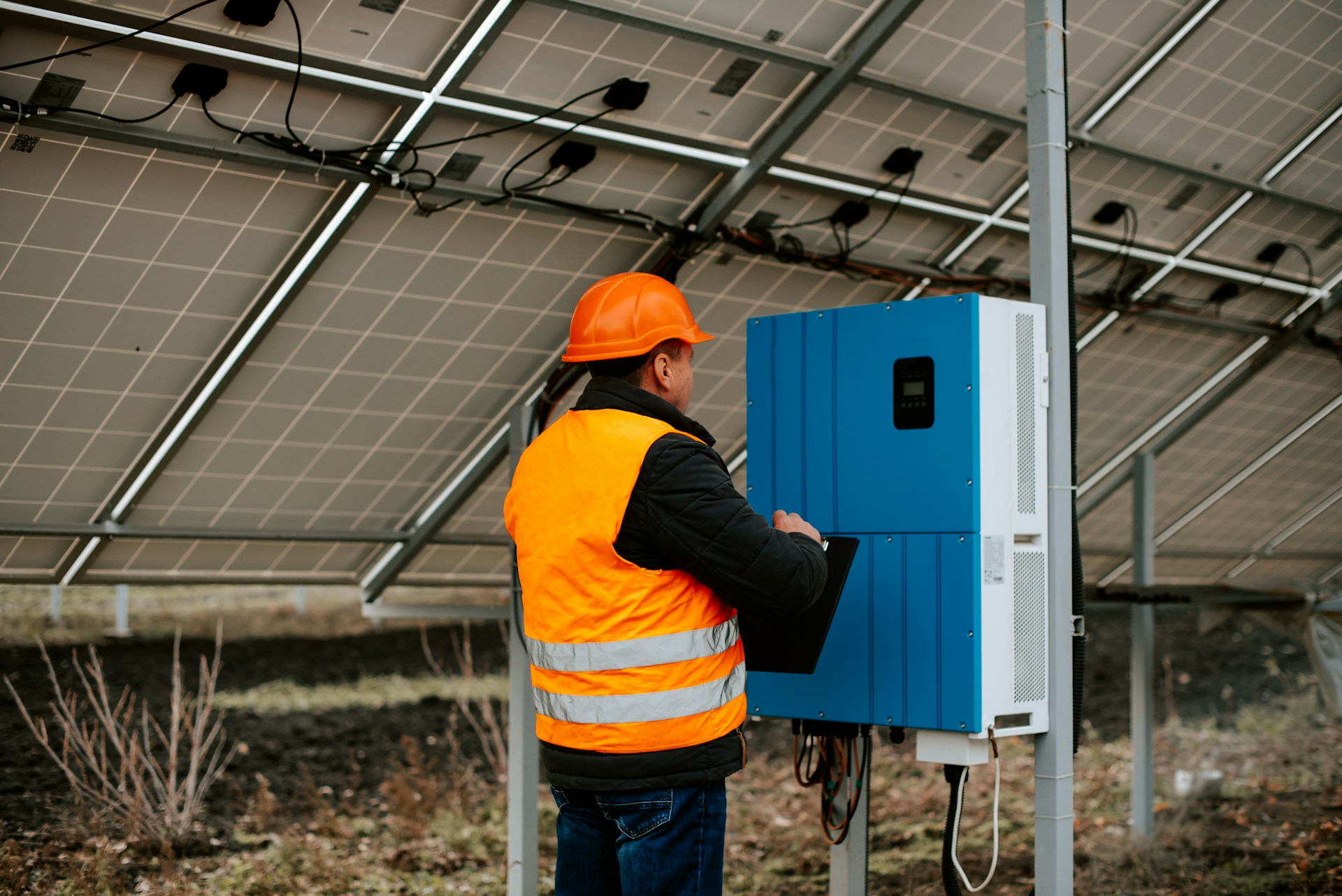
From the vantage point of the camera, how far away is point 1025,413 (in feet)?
11.4

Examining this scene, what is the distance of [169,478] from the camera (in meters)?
5.08

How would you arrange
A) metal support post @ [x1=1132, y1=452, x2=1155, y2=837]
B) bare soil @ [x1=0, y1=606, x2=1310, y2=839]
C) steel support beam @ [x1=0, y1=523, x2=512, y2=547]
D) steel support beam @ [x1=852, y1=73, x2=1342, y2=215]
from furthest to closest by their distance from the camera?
bare soil @ [x1=0, y1=606, x2=1310, y2=839] < metal support post @ [x1=1132, y1=452, x2=1155, y2=837] < steel support beam @ [x1=852, y1=73, x2=1342, y2=215] < steel support beam @ [x1=0, y1=523, x2=512, y2=547]

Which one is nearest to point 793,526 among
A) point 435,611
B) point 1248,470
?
point 435,611

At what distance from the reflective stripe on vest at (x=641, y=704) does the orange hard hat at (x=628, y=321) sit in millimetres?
758

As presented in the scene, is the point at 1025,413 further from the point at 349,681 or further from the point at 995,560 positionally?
the point at 349,681

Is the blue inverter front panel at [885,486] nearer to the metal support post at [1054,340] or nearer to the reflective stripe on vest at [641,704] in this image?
the metal support post at [1054,340]

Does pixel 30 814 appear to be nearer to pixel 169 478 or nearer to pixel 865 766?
pixel 169 478

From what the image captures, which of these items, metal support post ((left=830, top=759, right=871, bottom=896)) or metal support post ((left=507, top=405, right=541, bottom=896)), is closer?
metal support post ((left=830, top=759, right=871, bottom=896))

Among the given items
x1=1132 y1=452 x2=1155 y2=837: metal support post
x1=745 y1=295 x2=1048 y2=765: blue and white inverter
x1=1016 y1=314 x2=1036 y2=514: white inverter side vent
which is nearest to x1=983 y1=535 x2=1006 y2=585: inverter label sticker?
x1=745 y1=295 x2=1048 y2=765: blue and white inverter

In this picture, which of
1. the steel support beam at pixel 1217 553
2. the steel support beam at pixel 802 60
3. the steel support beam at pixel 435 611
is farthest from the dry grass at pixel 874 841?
the steel support beam at pixel 802 60

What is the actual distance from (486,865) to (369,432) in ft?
8.89

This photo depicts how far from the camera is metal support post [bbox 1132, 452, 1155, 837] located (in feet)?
23.1

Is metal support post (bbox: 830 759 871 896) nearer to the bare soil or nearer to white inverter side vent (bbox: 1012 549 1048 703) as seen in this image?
white inverter side vent (bbox: 1012 549 1048 703)

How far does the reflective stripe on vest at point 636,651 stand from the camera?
2.52m
